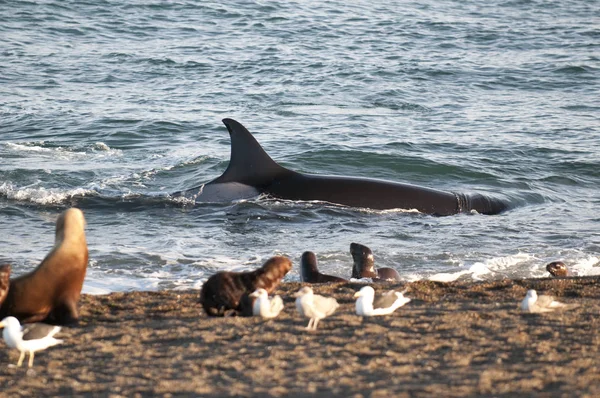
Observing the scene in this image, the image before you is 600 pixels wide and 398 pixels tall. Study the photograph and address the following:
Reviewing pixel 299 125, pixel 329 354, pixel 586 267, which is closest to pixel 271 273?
pixel 329 354

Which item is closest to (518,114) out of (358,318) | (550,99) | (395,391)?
(550,99)

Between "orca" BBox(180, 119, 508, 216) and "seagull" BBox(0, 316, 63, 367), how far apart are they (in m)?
6.18

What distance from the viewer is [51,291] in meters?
7.51

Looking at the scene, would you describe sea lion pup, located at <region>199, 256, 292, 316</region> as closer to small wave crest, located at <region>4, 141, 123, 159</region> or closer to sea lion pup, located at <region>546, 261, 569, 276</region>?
sea lion pup, located at <region>546, 261, 569, 276</region>

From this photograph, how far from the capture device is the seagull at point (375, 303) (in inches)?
282

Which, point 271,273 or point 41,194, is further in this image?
point 41,194

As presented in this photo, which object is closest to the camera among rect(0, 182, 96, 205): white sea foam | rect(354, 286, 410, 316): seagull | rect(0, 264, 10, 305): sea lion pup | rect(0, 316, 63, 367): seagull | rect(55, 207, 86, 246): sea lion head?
rect(0, 316, 63, 367): seagull

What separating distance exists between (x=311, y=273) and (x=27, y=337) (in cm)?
365

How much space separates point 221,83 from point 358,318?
640 inches

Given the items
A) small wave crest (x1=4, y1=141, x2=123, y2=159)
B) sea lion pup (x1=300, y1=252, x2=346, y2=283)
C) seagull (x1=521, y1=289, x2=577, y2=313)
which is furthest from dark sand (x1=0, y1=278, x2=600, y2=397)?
small wave crest (x1=4, y1=141, x2=123, y2=159)

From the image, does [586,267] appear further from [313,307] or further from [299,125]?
[299,125]

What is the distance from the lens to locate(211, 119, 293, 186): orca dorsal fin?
12.5m

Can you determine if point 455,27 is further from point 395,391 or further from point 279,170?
point 395,391

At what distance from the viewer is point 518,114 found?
67.2ft
